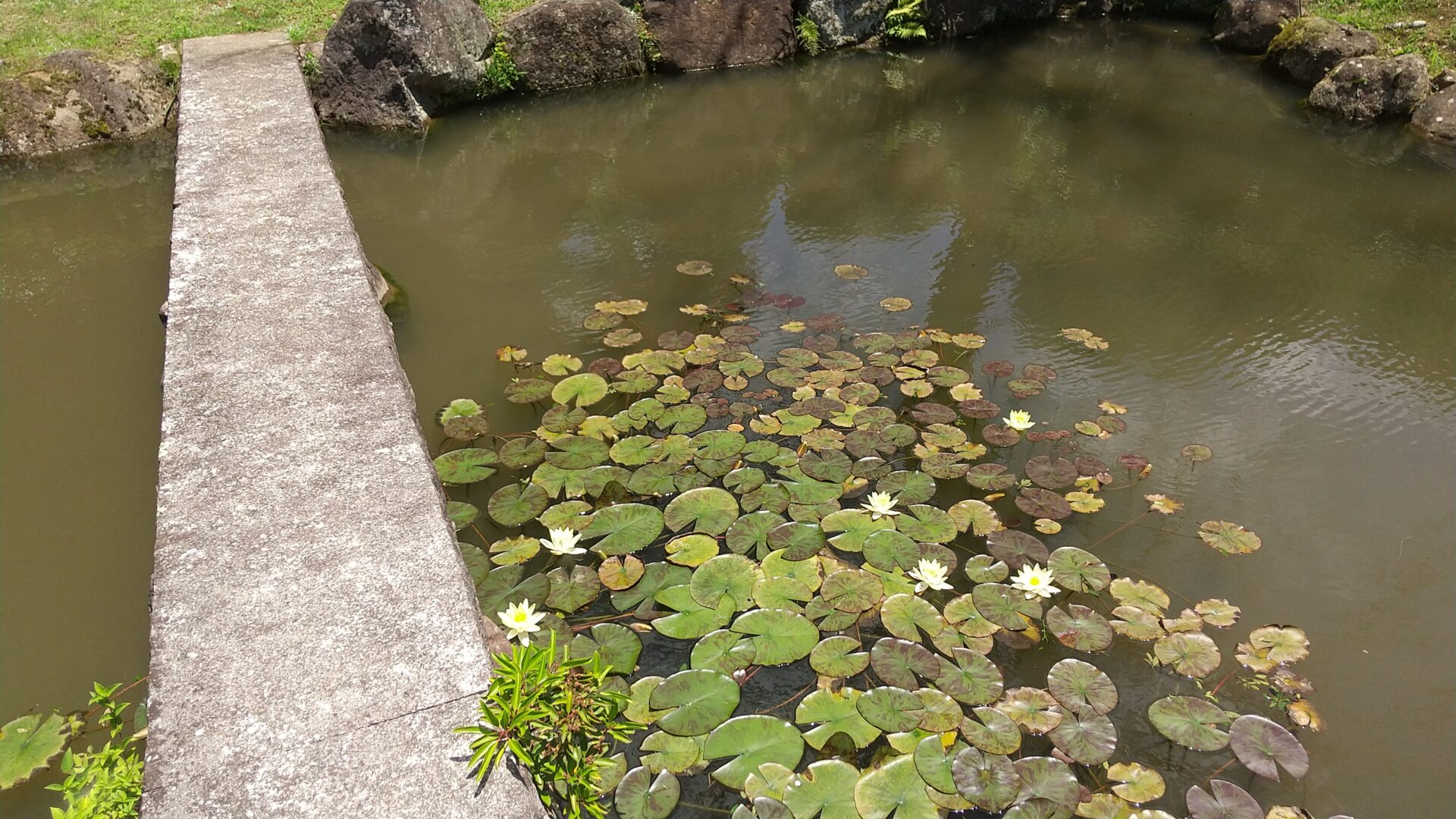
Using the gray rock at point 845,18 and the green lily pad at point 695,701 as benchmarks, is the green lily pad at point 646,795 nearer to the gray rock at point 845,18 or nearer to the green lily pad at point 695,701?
the green lily pad at point 695,701

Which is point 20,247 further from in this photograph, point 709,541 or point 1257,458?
point 1257,458

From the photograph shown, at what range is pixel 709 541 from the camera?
2.54m

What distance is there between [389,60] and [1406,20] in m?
7.60

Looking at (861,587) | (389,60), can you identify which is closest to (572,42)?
(389,60)

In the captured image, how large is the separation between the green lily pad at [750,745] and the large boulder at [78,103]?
17.5 feet

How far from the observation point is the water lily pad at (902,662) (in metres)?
2.15

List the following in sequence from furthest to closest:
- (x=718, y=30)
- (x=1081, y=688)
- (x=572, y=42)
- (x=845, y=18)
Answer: (x=845, y=18) → (x=718, y=30) → (x=572, y=42) → (x=1081, y=688)

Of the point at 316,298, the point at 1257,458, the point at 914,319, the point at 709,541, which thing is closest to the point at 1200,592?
the point at 1257,458

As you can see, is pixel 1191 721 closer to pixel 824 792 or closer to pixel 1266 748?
pixel 1266 748

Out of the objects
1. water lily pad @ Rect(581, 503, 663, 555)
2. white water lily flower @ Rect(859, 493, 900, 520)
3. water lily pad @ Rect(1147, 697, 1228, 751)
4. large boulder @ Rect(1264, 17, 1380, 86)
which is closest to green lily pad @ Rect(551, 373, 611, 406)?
water lily pad @ Rect(581, 503, 663, 555)

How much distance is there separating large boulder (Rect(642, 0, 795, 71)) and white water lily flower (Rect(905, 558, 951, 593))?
5.35m

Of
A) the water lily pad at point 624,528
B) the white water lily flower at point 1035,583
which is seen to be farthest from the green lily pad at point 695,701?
the white water lily flower at point 1035,583

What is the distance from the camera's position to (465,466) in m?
2.81

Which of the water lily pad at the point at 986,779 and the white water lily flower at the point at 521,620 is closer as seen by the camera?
the water lily pad at the point at 986,779
